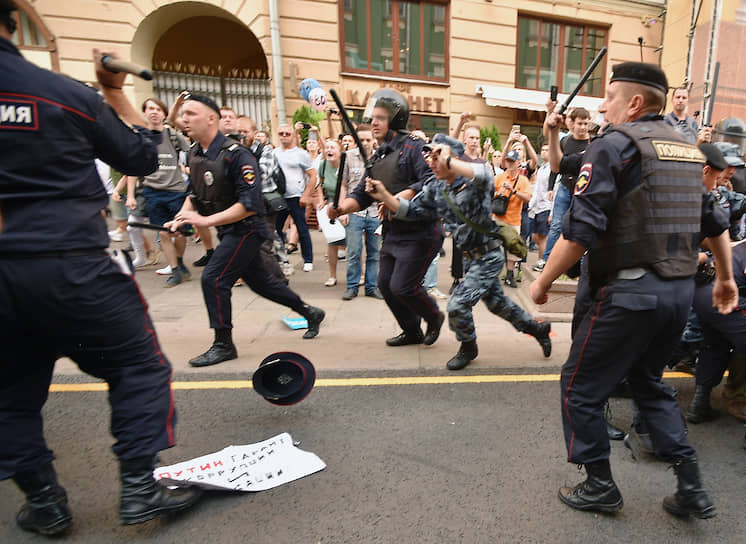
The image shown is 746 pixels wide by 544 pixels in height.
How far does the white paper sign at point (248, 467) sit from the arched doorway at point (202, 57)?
11073mm

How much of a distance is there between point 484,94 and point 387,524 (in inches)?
536

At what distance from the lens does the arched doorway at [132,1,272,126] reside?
12250 millimetres

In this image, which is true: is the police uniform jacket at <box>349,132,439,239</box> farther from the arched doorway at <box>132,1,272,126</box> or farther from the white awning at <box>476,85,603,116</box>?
the white awning at <box>476,85,603,116</box>

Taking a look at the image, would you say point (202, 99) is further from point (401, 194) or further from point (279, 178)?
point (279, 178)

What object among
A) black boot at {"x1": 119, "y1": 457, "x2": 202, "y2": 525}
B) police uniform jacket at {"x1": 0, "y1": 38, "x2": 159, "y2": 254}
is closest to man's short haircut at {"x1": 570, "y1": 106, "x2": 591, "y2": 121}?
police uniform jacket at {"x1": 0, "y1": 38, "x2": 159, "y2": 254}

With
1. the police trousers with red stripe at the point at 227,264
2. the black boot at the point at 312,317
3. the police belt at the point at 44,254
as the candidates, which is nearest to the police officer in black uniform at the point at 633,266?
the police belt at the point at 44,254

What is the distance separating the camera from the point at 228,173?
3770mm

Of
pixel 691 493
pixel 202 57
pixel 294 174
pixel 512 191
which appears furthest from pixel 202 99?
pixel 202 57

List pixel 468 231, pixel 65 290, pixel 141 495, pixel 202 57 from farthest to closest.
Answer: pixel 202 57 → pixel 468 231 → pixel 141 495 → pixel 65 290

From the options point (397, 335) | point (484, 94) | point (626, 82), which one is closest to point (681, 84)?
point (484, 94)

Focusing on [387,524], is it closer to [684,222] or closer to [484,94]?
[684,222]

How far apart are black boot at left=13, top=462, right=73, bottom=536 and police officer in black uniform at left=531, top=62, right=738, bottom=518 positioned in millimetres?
2167

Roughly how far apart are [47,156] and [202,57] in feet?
51.8

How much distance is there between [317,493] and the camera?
2.30 meters
